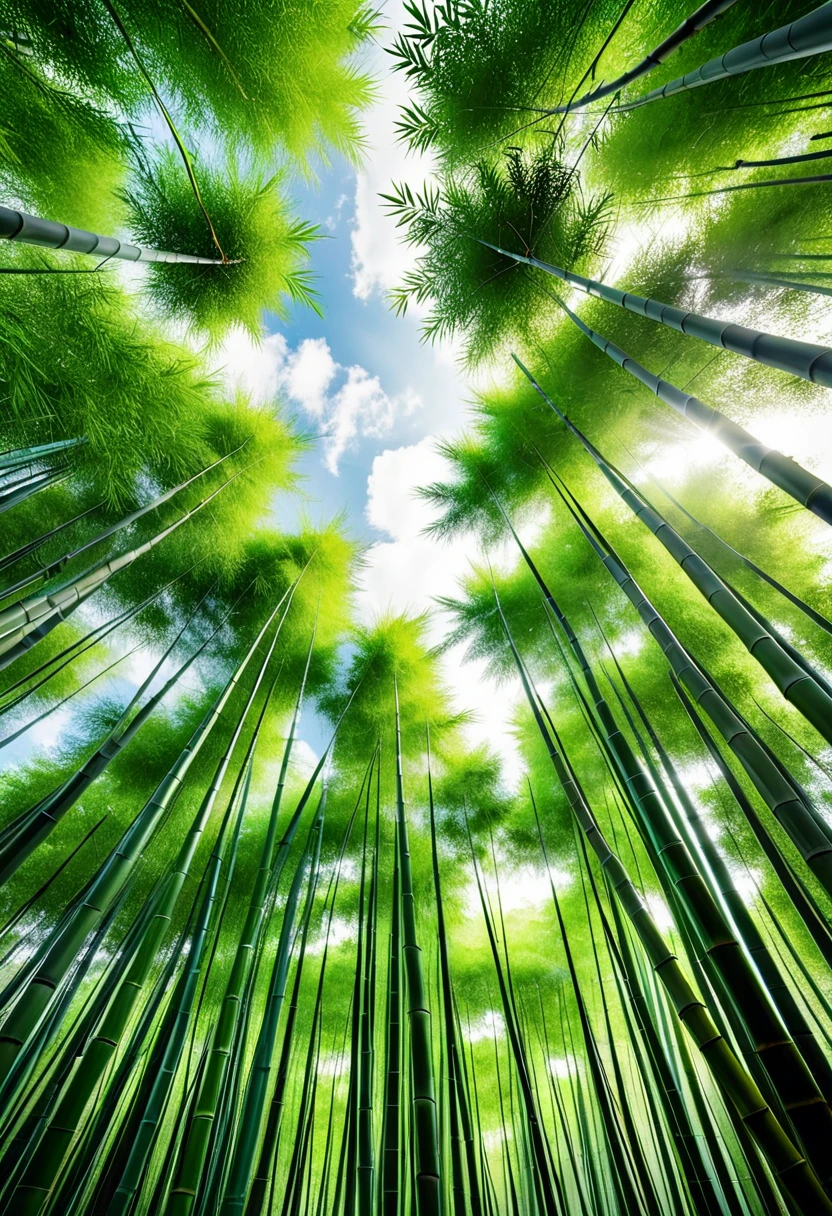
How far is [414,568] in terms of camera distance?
3910 mm

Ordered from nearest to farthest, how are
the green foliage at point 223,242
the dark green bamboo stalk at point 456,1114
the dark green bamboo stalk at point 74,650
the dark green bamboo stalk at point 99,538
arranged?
the dark green bamboo stalk at point 456,1114, the dark green bamboo stalk at point 74,650, the dark green bamboo stalk at point 99,538, the green foliage at point 223,242

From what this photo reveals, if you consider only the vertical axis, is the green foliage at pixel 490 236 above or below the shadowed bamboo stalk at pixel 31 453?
above

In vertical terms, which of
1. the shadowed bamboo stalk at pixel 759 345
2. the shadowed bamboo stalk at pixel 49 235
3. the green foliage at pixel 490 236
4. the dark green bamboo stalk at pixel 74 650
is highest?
the green foliage at pixel 490 236

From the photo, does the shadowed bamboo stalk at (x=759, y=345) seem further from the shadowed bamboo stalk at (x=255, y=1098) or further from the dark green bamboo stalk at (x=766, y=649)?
the shadowed bamboo stalk at (x=255, y=1098)

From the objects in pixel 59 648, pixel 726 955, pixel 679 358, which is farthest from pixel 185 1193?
pixel 59 648

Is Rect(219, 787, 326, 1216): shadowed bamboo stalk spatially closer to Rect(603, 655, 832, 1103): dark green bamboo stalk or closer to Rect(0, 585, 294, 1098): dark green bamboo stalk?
Rect(0, 585, 294, 1098): dark green bamboo stalk

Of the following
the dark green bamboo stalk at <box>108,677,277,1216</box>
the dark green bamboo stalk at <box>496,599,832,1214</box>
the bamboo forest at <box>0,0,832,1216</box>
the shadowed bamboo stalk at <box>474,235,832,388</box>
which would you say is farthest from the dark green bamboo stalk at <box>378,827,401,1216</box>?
the shadowed bamboo stalk at <box>474,235,832,388</box>

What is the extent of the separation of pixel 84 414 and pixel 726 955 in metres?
2.93

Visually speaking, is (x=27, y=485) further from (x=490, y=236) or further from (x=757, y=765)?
(x=757, y=765)

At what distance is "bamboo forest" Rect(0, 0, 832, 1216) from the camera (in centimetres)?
101

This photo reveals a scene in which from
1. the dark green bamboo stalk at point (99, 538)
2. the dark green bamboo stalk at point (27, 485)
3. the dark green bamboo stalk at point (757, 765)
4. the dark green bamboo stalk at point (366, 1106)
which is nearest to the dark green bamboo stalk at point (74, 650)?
the dark green bamboo stalk at point (99, 538)

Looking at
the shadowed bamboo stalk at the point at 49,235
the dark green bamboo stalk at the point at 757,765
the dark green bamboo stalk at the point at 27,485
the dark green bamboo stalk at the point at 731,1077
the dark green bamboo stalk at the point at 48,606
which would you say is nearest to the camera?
the dark green bamboo stalk at the point at 731,1077

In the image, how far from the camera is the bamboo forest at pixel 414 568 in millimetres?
1006

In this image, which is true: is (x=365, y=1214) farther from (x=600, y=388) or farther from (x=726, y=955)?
(x=600, y=388)
